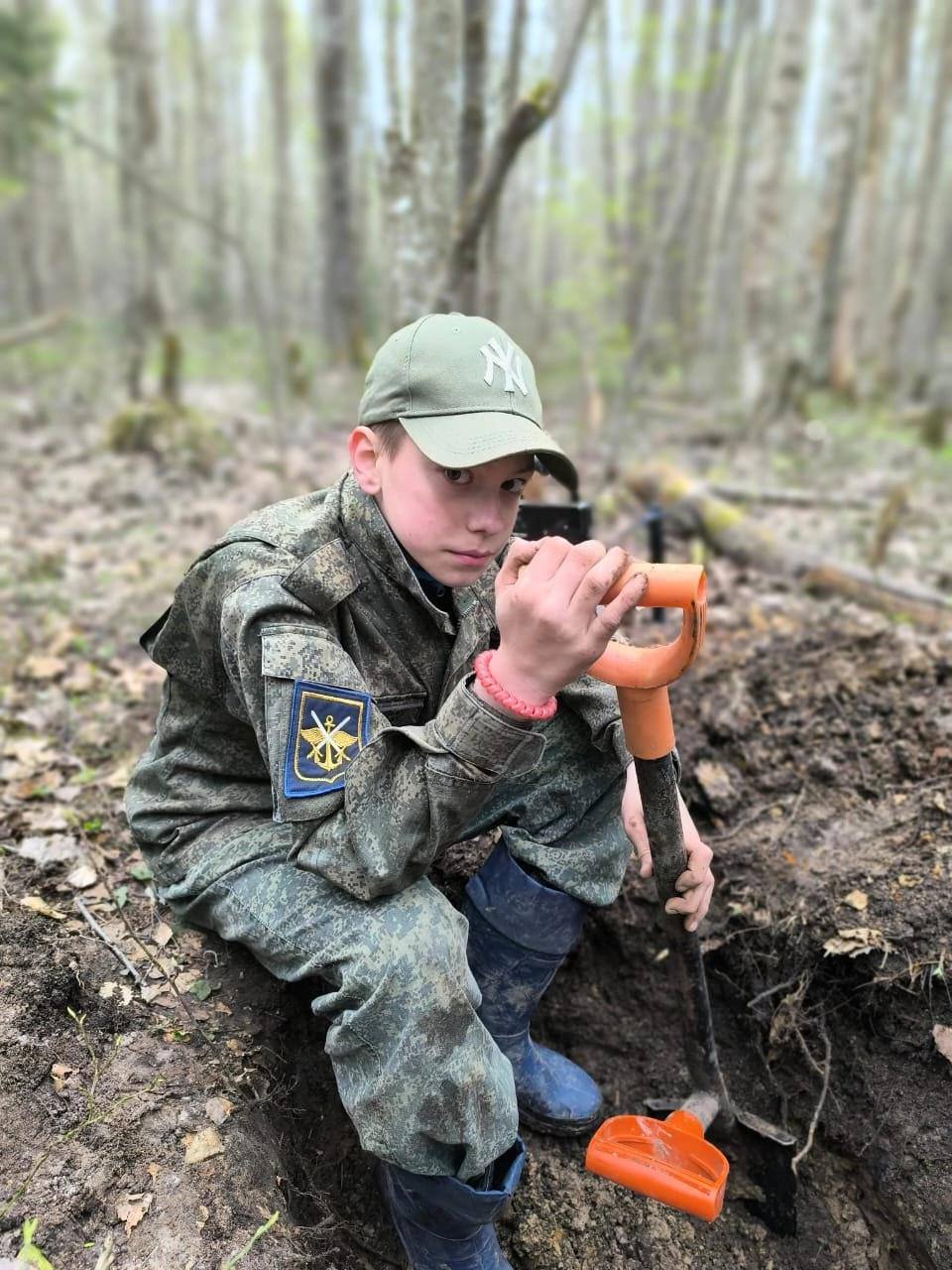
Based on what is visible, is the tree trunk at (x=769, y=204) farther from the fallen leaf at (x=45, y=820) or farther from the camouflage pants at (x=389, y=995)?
the camouflage pants at (x=389, y=995)

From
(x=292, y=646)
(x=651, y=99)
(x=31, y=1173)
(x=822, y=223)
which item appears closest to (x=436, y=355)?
(x=292, y=646)

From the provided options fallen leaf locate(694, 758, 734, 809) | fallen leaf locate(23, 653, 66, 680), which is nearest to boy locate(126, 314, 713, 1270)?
fallen leaf locate(694, 758, 734, 809)

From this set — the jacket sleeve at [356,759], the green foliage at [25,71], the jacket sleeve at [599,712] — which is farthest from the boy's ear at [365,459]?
the green foliage at [25,71]

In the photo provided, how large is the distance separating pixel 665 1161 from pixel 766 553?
155 inches

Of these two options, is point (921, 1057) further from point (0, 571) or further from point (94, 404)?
point (94, 404)

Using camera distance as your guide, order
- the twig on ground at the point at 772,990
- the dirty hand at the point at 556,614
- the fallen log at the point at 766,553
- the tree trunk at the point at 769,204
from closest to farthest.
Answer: the dirty hand at the point at 556,614
the twig on ground at the point at 772,990
the fallen log at the point at 766,553
the tree trunk at the point at 769,204

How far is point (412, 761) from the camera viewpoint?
1.61 metres

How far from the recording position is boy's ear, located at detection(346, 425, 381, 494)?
6.14 feet

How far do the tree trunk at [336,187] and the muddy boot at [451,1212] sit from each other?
40.4 feet

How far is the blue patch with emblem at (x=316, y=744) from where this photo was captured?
163 centimetres

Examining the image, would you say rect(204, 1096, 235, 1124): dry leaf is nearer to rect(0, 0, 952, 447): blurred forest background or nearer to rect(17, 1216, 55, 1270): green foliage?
rect(17, 1216, 55, 1270): green foliage

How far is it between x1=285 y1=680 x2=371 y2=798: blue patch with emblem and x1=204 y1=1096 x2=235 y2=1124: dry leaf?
2.73 feet

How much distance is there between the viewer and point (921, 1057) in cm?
227

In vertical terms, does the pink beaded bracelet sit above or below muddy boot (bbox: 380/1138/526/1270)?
above
